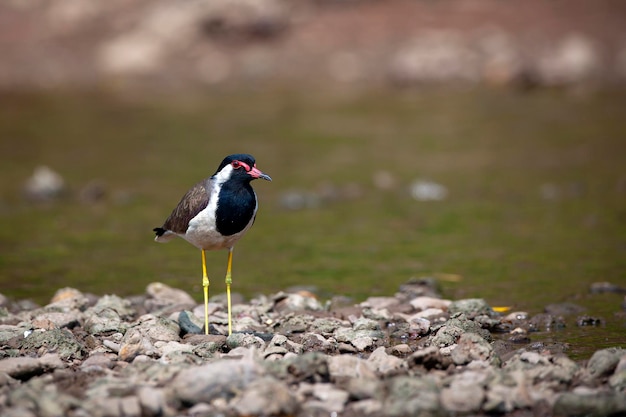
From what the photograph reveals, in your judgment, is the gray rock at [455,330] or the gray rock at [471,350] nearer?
the gray rock at [471,350]

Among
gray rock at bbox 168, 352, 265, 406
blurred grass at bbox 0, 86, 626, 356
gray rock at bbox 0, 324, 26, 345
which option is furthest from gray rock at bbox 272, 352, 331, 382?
blurred grass at bbox 0, 86, 626, 356

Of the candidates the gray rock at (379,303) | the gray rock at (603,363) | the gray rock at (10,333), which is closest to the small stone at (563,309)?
the gray rock at (379,303)

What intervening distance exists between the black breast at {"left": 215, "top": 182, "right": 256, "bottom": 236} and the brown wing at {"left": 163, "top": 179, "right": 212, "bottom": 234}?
19 cm

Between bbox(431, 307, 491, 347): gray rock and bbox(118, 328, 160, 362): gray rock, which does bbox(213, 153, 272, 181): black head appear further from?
bbox(431, 307, 491, 347): gray rock

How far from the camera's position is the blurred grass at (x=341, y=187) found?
12680mm

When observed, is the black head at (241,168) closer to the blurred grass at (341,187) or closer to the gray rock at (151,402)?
the gray rock at (151,402)

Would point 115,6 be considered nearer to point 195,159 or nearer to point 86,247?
point 195,159

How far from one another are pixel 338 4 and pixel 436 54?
18.7 feet

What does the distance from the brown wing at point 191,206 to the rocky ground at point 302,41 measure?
21279 millimetres

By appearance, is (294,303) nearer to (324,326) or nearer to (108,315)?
(324,326)

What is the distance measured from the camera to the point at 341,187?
1791 centimetres

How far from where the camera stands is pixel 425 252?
13656mm

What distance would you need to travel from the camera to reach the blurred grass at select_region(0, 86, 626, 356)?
1268 centimetres

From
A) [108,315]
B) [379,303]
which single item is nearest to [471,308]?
[379,303]
